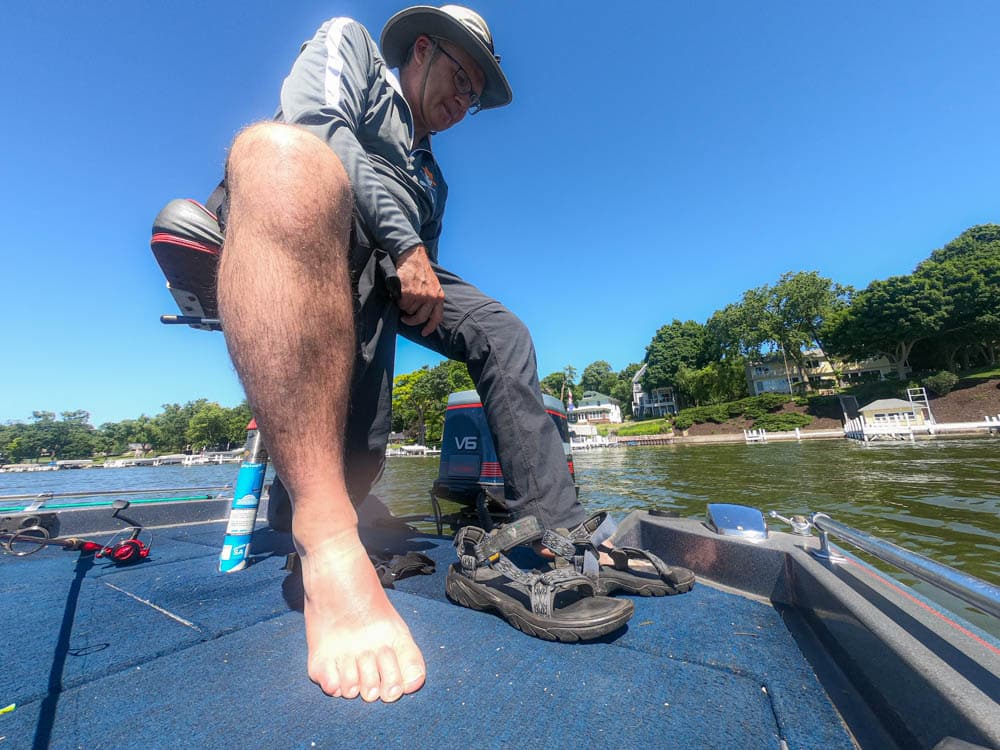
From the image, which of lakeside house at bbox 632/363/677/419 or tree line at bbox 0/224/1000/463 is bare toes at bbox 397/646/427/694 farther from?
lakeside house at bbox 632/363/677/419

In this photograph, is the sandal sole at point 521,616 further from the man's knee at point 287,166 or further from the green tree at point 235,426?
the green tree at point 235,426

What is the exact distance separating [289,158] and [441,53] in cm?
93

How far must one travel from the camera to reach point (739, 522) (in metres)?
1.11

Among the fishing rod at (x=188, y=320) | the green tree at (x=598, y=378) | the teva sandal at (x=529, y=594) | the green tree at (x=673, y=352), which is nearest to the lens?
the teva sandal at (x=529, y=594)

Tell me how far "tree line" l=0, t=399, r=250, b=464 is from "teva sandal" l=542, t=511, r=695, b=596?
156 feet

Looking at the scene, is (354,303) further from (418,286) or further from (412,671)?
(412,671)

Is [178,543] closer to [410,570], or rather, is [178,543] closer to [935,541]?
[410,570]

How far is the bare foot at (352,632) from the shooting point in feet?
1.73

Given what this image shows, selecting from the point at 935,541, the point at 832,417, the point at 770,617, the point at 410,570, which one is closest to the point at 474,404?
the point at 410,570

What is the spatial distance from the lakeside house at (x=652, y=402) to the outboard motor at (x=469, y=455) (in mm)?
37916

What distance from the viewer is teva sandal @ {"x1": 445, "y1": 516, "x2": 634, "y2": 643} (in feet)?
2.27

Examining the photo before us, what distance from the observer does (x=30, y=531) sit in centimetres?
157

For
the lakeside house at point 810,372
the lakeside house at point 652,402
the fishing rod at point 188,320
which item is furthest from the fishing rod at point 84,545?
the lakeside house at point 652,402

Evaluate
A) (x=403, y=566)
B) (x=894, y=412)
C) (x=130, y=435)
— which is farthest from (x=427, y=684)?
(x=130, y=435)
